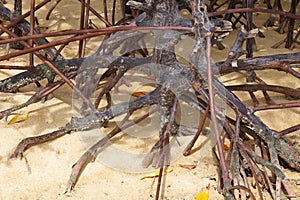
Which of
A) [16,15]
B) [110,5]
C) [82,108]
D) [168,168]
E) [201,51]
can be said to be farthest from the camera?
[110,5]

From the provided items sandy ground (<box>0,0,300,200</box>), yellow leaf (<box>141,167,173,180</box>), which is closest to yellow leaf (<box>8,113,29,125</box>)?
sandy ground (<box>0,0,300,200</box>)

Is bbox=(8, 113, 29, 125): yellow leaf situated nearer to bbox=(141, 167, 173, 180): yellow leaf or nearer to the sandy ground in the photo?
the sandy ground

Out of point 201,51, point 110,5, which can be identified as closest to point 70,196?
point 201,51

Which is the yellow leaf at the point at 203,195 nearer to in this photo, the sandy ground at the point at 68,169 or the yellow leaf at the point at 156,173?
the sandy ground at the point at 68,169

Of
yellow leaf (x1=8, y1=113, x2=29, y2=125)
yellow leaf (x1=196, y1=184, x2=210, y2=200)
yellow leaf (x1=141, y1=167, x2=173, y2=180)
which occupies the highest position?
yellow leaf (x1=8, y1=113, x2=29, y2=125)

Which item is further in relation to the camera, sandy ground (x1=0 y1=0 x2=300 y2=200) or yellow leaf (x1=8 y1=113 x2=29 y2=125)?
yellow leaf (x1=8 y1=113 x2=29 y2=125)

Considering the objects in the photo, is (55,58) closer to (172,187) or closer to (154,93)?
(154,93)

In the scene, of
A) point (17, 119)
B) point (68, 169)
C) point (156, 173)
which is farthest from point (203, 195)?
point (17, 119)

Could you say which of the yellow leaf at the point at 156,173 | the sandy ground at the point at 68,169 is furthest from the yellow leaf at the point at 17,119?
the yellow leaf at the point at 156,173
